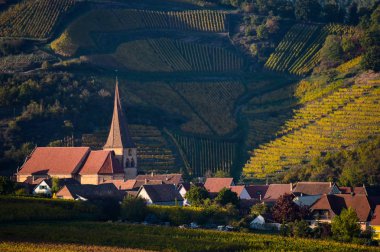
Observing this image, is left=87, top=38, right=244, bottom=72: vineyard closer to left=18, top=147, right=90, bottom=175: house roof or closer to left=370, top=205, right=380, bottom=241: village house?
left=18, top=147, right=90, bottom=175: house roof

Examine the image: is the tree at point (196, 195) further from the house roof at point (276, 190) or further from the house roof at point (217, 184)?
the house roof at point (276, 190)

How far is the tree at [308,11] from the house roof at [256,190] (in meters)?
50.9

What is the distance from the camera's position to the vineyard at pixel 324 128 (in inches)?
3976

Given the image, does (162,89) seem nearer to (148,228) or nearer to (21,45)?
(21,45)

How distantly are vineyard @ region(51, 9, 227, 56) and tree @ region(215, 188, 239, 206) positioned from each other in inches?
1618

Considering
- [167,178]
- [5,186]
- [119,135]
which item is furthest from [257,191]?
[5,186]

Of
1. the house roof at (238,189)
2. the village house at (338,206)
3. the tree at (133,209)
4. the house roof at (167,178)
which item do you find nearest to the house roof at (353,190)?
the village house at (338,206)

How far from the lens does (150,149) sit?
344 feet

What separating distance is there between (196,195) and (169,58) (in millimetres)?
43914

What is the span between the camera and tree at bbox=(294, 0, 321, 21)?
139375mm

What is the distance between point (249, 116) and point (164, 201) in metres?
33.9

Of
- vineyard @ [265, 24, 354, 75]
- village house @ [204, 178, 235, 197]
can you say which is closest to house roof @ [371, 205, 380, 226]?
village house @ [204, 178, 235, 197]

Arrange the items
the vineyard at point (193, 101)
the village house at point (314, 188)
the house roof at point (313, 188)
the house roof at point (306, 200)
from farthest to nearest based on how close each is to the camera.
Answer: the vineyard at point (193, 101) < the house roof at point (313, 188) < the village house at point (314, 188) < the house roof at point (306, 200)

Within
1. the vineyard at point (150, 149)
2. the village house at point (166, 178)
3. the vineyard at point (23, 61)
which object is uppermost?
the vineyard at point (23, 61)
